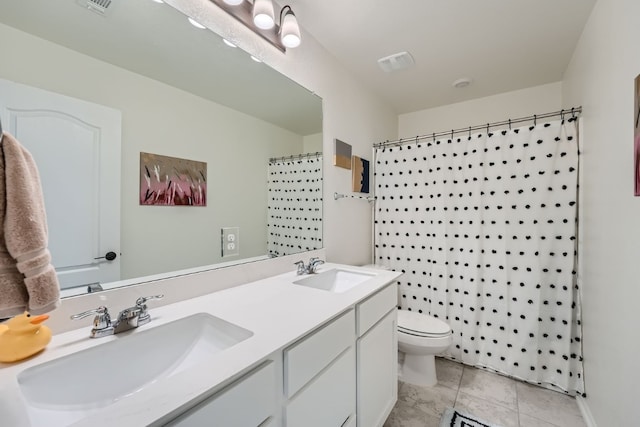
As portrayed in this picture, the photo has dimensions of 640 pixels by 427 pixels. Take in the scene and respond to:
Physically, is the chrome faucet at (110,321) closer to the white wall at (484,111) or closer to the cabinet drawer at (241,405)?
the cabinet drawer at (241,405)

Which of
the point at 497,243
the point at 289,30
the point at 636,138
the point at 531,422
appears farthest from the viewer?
the point at 497,243

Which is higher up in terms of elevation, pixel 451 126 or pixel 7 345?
pixel 451 126

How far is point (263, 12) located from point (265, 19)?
0.03 metres

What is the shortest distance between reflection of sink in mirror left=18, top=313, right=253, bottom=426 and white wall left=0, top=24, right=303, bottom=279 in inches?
11.1

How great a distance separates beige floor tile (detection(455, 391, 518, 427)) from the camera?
1.56 meters

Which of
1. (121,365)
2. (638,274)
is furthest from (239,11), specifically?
(638,274)

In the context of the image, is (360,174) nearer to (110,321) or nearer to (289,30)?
(289,30)

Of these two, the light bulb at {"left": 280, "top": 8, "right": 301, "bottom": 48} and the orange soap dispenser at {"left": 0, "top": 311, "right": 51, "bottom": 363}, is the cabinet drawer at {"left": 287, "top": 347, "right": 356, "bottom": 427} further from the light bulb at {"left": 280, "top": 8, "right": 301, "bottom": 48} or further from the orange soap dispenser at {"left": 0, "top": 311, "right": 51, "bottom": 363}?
the light bulb at {"left": 280, "top": 8, "right": 301, "bottom": 48}

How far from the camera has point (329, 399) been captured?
97 centimetres

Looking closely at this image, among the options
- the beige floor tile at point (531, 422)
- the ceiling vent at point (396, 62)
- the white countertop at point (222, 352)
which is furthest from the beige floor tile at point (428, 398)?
the ceiling vent at point (396, 62)

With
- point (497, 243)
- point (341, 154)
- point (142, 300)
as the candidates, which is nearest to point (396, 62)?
point (341, 154)

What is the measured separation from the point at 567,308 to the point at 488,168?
1072mm

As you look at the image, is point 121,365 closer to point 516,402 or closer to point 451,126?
point 516,402

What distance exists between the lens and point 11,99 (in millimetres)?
734
